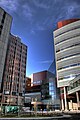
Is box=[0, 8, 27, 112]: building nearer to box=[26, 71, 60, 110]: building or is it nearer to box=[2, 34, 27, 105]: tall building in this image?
box=[2, 34, 27, 105]: tall building

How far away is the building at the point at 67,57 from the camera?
80.1 meters

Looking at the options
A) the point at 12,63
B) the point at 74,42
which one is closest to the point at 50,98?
the point at 12,63

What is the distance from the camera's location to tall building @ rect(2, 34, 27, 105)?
342 feet

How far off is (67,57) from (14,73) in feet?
153

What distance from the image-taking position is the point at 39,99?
120375 mm

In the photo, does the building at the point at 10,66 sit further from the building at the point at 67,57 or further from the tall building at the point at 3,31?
the building at the point at 67,57

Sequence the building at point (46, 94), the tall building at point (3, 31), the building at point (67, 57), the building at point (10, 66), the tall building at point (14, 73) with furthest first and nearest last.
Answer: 1. the building at point (46, 94)
2. the tall building at point (14, 73)
3. the building at point (10, 66)
4. the tall building at point (3, 31)
5. the building at point (67, 57)

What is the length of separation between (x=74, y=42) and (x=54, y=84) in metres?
37.0

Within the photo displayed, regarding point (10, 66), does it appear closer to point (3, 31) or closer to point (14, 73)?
point (14, 73)

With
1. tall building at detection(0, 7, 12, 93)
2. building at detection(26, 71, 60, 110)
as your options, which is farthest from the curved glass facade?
tall building at detection(0, 7, 12, 93)

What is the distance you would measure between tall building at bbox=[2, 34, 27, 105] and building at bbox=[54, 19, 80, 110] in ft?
122

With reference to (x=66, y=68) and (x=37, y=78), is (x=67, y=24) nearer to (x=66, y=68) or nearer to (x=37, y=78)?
(x=66, y=68)

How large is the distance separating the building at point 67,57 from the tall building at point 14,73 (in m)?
37.3

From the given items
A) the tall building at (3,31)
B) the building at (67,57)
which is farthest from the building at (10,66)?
the building at (67,57)
